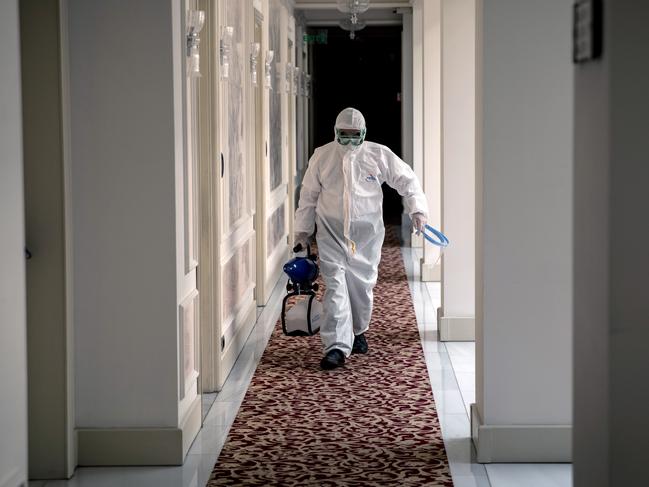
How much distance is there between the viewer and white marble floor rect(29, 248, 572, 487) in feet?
16.3

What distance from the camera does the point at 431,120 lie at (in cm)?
1232

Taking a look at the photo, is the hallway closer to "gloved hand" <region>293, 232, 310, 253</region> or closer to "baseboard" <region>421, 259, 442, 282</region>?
"gloved hand" <region>293, 232, 310, 253</region>

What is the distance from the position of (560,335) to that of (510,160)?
35.8 inches

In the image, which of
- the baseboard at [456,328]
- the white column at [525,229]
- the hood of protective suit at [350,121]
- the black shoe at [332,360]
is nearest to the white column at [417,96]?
the baseboard at [456,328]

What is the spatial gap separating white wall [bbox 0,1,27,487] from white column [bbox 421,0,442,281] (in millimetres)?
8509

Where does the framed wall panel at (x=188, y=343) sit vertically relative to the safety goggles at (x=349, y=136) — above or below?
below

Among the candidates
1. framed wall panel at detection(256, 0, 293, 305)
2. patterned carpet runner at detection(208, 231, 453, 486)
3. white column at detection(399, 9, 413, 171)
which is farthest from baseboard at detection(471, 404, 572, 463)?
white column at detection(399, 9, 413, 171)

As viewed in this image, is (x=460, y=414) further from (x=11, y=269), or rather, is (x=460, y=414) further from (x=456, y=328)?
(x=11, y=269)

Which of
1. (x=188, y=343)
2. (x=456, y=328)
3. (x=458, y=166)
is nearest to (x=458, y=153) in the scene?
(x=458, y=166)

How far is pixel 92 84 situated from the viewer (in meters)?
5.05

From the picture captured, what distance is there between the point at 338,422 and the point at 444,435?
2.14 ft

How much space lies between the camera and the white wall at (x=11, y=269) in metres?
3.14

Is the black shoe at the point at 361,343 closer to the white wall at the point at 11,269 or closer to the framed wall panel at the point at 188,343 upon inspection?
the framed wall panel at the point at 188,343

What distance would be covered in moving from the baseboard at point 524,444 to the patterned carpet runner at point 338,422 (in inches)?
9.4
